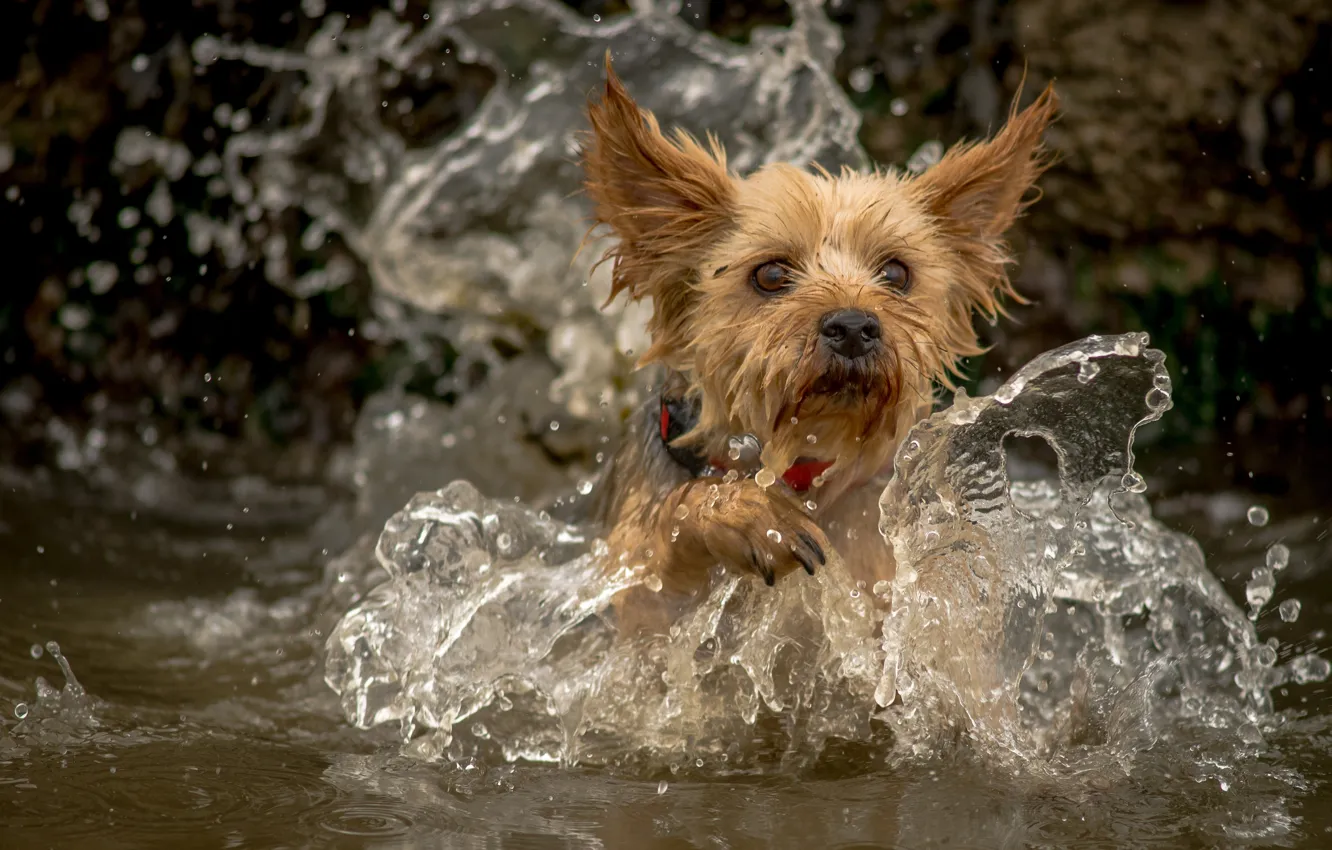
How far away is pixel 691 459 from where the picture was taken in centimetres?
406

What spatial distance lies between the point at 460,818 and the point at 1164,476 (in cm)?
448

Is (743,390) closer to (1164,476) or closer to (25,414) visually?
(1164,476)

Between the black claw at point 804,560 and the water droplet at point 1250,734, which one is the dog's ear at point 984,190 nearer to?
the black claw at point 804,560

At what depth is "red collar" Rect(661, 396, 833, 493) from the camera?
3.99m

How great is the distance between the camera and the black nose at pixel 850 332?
3592 millimetres

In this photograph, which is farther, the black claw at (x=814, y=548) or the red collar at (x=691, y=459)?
the red collar at (x=691, y=459)

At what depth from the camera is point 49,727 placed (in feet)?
13.1

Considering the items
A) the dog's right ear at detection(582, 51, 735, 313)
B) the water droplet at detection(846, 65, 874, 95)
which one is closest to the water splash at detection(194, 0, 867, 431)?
the water droplet at detection(846, 65, 874, 95)

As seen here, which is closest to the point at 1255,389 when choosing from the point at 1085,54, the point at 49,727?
the point at 1085,54

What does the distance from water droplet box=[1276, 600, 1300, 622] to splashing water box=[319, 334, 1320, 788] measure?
0.47 metres

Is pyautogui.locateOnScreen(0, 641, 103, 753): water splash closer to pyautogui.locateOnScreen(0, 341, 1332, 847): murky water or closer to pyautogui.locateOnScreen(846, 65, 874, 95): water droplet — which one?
pyautogui.locateOnScreen(0, 341, 1332, 847): murky water

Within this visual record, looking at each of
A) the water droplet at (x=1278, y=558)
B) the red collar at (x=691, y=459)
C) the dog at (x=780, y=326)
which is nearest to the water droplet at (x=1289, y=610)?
the water droplet at (x=1278, y=558)

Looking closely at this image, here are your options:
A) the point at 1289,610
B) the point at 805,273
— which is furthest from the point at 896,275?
the point at 1289,610

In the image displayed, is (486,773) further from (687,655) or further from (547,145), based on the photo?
(547,145)
